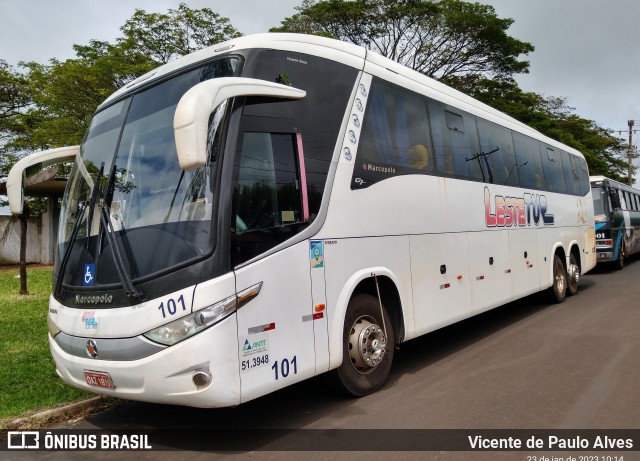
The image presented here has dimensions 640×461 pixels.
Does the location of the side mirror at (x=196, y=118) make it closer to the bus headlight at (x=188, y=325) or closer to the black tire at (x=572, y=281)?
the bus headlight at (x=188, y=325)

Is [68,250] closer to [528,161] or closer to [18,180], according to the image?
[18,180]

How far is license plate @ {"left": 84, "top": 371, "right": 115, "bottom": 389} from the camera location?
4.01m

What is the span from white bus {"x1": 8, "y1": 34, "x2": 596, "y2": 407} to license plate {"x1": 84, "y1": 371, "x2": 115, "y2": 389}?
0.8 inches

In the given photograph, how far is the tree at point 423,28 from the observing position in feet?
69.1

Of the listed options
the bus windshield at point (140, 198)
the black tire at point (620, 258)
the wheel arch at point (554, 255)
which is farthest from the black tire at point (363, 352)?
the black tire at point (620, 258)

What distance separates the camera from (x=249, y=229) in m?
4.11

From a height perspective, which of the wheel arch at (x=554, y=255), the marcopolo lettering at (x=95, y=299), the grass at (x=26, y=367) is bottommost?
the grass at (x=26, y=367)

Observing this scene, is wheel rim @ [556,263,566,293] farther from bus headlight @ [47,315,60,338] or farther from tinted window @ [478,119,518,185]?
A: bus headlight @ [47,315,60,338]

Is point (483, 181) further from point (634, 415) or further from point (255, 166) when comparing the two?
point (255, 166)

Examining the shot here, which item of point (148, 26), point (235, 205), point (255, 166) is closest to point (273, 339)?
point (235, 205)

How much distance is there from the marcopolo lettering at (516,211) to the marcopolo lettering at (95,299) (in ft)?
18.1

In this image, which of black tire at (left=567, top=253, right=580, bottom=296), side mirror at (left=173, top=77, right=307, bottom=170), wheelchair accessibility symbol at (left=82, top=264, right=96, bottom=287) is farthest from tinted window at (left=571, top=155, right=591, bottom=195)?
wheelchair accessibility symbol at (left=82, top=264, right=96, bottom=287)

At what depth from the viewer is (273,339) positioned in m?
4.14

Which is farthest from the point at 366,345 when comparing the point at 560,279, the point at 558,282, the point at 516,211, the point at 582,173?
the point at 582,173
